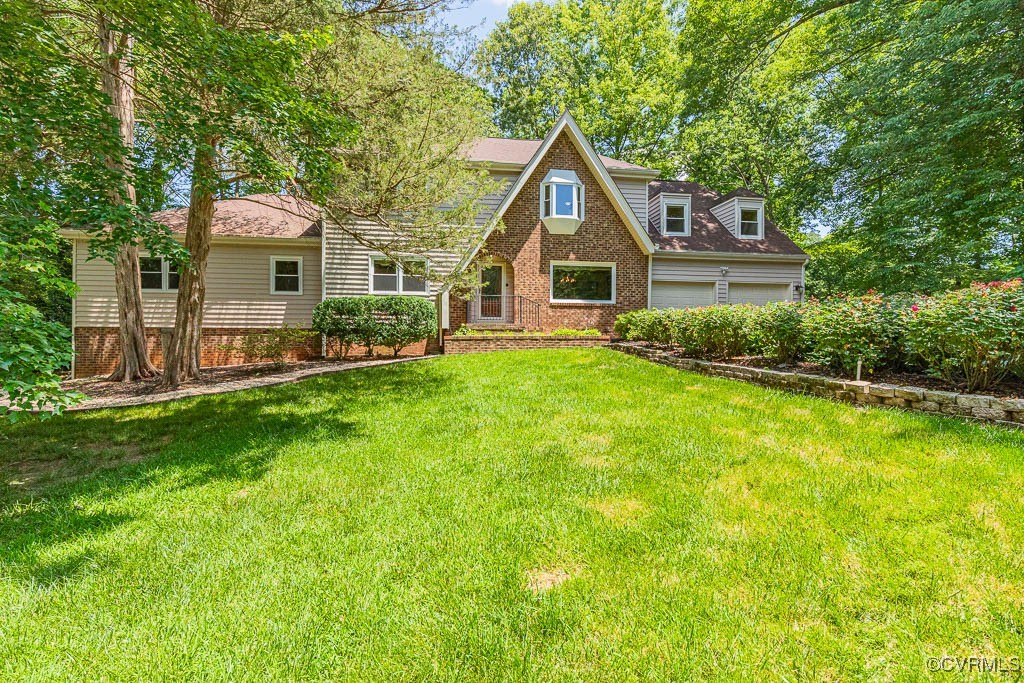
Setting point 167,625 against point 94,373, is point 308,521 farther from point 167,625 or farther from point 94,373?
point 94,373

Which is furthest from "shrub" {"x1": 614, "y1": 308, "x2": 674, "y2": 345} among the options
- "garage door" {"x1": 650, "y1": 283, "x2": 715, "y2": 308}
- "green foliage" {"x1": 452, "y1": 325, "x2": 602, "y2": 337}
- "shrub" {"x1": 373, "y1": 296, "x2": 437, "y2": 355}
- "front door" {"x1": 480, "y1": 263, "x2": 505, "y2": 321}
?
"shrub" {"x1": 373, "y1": 296, "x2": 437, "y2": 355}

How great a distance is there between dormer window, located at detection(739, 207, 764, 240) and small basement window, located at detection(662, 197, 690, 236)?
2187 millimetres

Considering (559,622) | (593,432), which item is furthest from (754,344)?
(559,622)

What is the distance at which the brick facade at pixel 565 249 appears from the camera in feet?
43.8

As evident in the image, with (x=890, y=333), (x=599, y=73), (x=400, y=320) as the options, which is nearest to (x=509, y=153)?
(x=400, y=320)

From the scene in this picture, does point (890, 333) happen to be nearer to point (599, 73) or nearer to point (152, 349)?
point (152, 349)

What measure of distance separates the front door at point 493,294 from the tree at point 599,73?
13079 mm

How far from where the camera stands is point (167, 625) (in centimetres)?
204

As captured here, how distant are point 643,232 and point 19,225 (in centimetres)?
1310

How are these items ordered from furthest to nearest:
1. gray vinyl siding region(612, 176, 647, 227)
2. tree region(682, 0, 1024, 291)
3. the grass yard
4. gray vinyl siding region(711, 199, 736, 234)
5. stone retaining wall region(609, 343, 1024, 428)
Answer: gray vinyl siding region(711, 199, 736, 234) < gray vinyl siding region(612, 176, 647, 227) < tree region(682, 0, 1024, 291) < stone retaining wall region(609, 343, 1024, 428) < the grass yard

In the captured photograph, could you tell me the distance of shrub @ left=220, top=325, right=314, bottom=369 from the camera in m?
12.1

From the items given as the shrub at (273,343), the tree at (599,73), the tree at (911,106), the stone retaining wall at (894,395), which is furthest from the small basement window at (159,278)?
the tree at (911,106)

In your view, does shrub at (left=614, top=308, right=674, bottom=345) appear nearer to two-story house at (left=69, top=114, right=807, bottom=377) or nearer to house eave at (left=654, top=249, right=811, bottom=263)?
two-story house at (left=69, top=114, right=807, bottom=377)

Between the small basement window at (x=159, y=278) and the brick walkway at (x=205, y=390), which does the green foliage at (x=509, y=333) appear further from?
the small basement window at (x=159, y=278)
